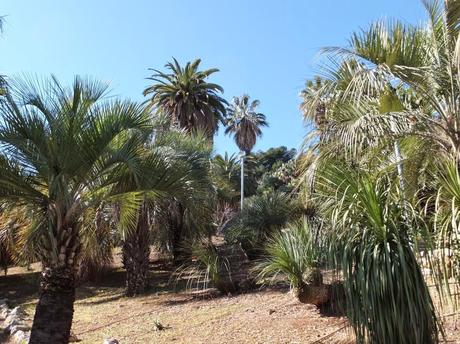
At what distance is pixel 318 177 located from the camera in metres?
5.64

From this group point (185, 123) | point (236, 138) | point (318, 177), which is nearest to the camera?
point (318, 177)

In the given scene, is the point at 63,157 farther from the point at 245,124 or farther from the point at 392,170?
the point at 245,124

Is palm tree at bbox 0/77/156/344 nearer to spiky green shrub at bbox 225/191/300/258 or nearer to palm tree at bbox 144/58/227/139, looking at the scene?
spiky green shrub at bbox 225/191/300/258

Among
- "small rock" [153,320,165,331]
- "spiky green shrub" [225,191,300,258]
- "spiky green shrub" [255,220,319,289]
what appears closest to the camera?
"spiky green shrub" [255,220,319,289]

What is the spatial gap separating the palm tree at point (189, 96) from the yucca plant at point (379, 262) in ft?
69.3

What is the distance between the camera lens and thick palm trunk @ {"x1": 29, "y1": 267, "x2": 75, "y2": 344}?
6.80 meters

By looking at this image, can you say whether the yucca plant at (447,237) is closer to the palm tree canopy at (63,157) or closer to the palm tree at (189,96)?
the palm tree canopy at (63,157)

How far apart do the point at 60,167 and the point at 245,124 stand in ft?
131

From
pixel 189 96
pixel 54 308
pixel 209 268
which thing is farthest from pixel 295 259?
pixel 189 96

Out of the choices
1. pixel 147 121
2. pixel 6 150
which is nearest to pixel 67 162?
pixel 6 150

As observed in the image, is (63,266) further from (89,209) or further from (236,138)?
(236,138)

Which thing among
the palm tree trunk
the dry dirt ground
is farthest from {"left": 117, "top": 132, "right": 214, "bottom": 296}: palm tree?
the dry dirt ground

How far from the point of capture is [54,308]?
7.01 m

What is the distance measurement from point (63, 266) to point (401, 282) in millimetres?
5159
